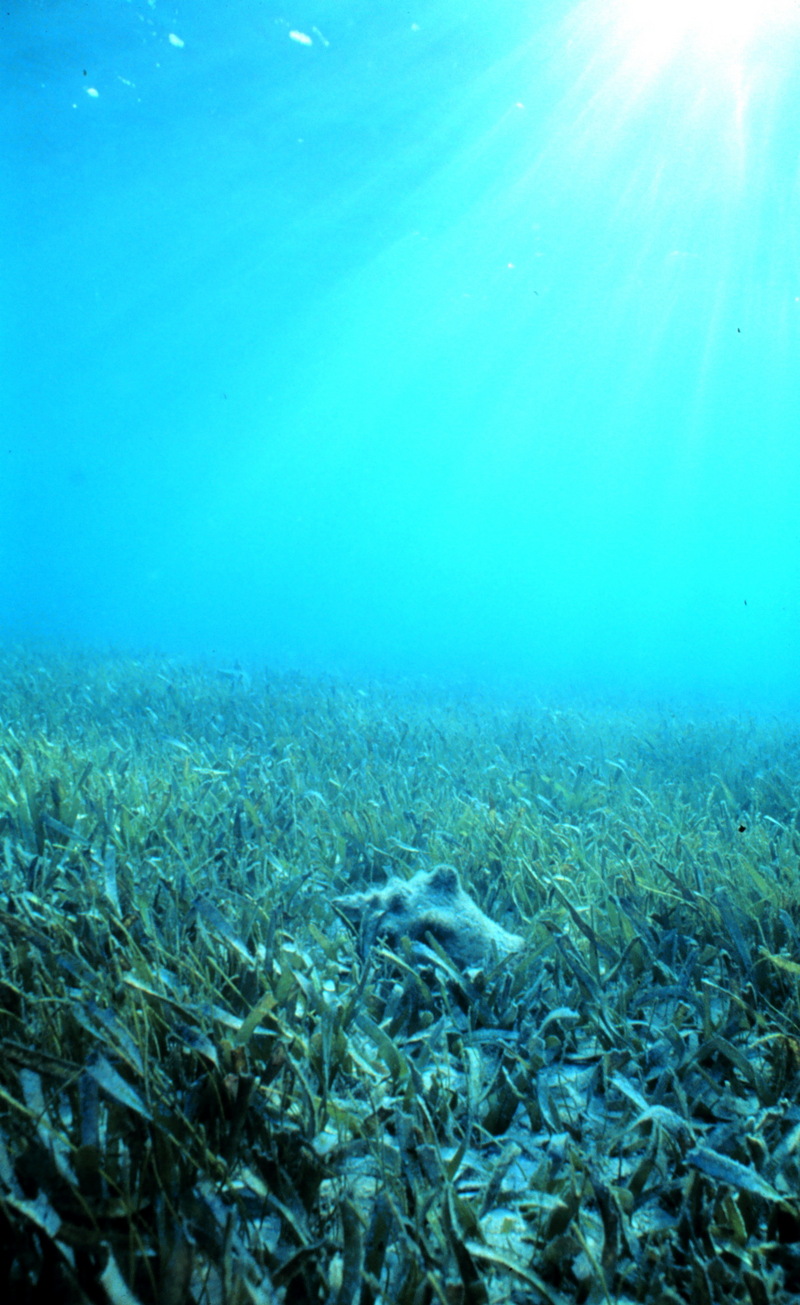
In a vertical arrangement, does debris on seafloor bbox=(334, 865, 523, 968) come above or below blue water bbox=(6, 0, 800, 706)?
below

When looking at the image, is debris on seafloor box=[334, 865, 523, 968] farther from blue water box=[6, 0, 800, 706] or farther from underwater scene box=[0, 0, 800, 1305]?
blue water box=[6, 0, 800, 706]

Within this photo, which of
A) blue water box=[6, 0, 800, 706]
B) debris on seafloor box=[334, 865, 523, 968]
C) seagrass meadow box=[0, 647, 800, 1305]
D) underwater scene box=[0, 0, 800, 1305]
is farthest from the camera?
blue water box=[6, 0, 800, 706]

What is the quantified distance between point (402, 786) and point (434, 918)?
234 centimetres

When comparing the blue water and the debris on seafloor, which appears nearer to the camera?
the debris on seafloor

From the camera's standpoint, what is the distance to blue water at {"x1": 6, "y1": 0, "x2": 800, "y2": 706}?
16.5 meters

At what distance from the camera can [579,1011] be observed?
2023 millimetres

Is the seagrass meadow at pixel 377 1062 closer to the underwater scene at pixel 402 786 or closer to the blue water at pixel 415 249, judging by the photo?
the underwater scene at pixel 402 786

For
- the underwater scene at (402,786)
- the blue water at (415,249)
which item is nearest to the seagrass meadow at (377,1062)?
the underwater scene at (402,786)

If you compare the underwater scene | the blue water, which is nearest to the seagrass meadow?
the underwater scene

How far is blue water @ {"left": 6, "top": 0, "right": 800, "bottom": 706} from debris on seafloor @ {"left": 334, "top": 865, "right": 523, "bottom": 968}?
48.1 feet

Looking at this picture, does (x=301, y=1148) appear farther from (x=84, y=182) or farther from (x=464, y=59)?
(x=84, y=182)

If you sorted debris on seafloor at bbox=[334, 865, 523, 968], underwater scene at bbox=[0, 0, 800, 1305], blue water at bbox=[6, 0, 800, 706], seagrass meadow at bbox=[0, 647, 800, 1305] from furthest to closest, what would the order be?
blue water at bbox=[6, 0, 800, 706] → debris on seafloor at bbox=[334, 865, 523, 968] → underwater scene at bbox=[0, 0, 800, 1305] → seagrass meadow at bbox=[0, 647, 800, 1305]

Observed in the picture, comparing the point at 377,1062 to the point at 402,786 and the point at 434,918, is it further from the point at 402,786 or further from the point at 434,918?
the point at 402,786

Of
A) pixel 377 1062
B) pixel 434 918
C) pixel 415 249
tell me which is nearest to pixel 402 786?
pixel 434 918
